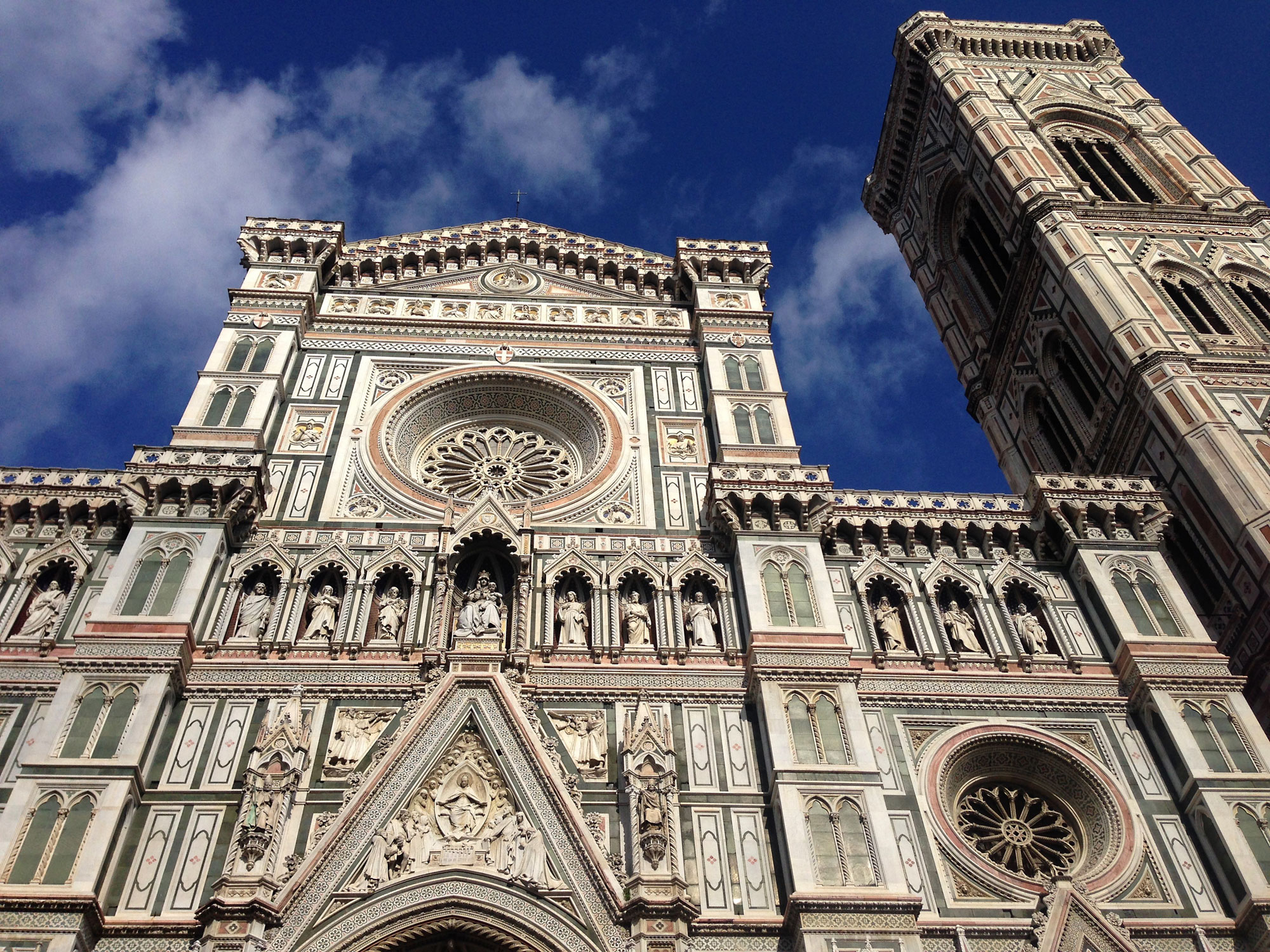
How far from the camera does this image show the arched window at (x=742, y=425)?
17875 millimetres

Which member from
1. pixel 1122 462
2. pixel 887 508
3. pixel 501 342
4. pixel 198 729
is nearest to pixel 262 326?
pixel 501 342

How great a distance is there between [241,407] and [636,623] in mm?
6687

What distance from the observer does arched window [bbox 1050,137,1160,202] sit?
26.0m

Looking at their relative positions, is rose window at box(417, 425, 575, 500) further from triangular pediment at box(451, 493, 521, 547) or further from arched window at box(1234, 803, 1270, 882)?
arched window at box(1234, 803, 1270, 882)

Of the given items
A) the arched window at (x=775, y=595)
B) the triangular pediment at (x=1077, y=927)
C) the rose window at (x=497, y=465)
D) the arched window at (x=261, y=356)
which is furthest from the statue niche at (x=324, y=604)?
the triangular pediment at (x=1077, y=927)

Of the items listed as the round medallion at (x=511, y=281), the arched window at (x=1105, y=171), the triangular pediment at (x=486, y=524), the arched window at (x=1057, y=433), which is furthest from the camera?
the arched window at (x=1105, y=171)

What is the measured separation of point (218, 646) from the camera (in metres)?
14.4

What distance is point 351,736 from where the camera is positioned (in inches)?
531

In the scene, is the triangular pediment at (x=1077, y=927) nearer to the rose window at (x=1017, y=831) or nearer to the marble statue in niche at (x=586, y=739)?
the rose window at (x=1017, y=831)

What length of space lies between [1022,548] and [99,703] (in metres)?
11.5

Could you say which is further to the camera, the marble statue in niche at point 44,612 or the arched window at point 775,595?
the arched window at point 775,595

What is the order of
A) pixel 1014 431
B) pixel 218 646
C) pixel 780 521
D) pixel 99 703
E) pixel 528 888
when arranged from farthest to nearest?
pixel 1014 431, pixel 780 521, pixel 218 646, pixel 99 703, pixel 528 888

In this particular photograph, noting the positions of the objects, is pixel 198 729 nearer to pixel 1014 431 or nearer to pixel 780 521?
pixel 780 521

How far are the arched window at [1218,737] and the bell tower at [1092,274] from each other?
9.76 ft
